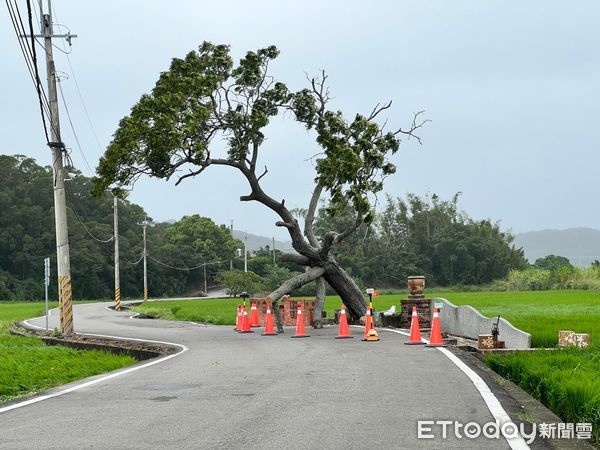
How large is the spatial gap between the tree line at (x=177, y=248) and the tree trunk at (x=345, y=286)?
193 ft

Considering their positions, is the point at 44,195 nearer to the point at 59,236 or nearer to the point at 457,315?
the point at 59,236

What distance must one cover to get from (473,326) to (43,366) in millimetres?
9515

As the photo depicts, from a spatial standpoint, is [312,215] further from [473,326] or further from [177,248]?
[177,248]

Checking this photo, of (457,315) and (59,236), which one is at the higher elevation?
(59,236)

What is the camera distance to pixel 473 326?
1858cm

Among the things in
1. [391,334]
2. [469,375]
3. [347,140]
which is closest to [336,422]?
[469,375]

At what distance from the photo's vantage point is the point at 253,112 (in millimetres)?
25375

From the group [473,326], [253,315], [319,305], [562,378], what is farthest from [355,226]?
[562,378]

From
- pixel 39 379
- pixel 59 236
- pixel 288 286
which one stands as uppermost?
pixel 59 236

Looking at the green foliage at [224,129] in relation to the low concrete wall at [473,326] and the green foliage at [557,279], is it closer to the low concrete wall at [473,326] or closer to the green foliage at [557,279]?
the low concrete wall at [473,326]

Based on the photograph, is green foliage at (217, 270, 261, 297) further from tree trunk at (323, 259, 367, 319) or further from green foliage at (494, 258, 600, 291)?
tree trunk at (323, 259, 367, 319)

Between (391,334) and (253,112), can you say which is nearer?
(391,334)

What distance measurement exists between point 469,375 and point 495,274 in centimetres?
9121

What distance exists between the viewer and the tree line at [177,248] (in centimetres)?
9419
